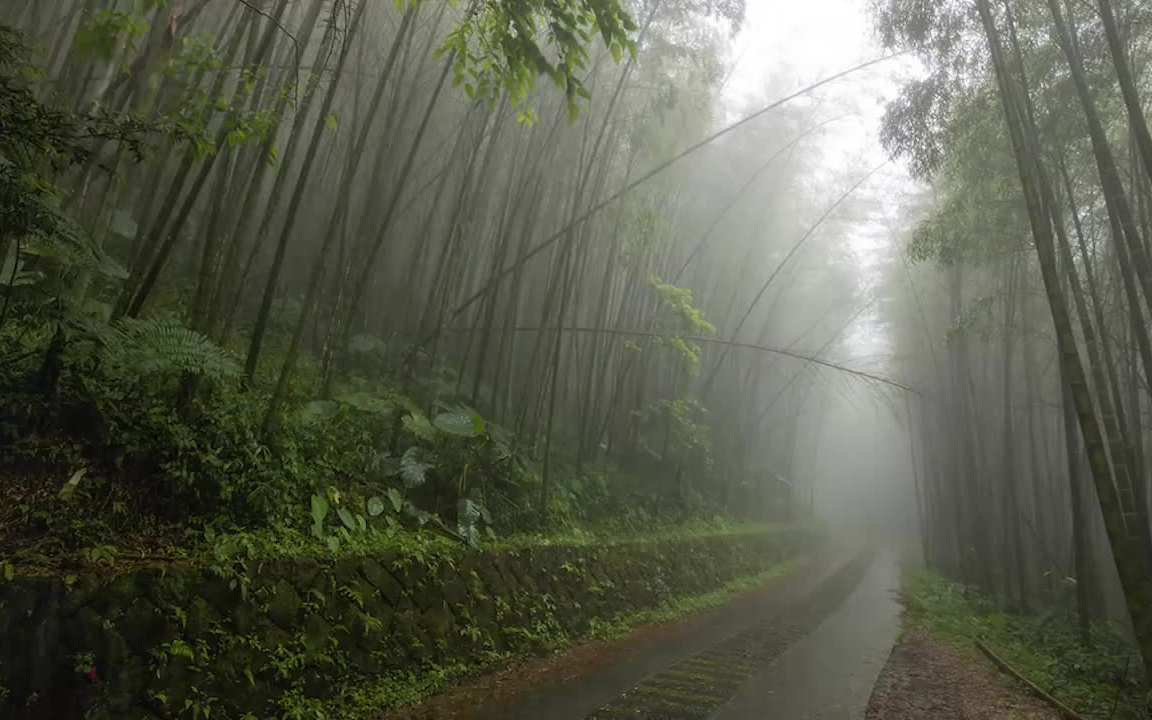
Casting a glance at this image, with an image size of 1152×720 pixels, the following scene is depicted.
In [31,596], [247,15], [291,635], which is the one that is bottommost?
[291,635]

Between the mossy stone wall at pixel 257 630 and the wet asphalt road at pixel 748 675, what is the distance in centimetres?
58

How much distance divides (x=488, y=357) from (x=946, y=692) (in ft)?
16.3

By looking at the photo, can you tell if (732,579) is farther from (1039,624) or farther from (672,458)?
(1039,624)

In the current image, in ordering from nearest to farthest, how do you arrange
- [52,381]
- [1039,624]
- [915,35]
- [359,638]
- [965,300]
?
[52,381]
[359,638]
[915,35]
[1039,624]
[965,300]

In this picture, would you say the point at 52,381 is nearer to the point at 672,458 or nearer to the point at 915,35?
the point at 915,35

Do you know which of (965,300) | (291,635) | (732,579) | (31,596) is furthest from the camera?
(965,300)

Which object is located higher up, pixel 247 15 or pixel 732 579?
pixel 247 15

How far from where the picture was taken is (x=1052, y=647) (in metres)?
5.77

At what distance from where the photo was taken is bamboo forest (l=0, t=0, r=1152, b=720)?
90.9 inches

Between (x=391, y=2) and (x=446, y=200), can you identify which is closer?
(x=391, y=2)

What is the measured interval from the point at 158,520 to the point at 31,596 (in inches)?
25.8

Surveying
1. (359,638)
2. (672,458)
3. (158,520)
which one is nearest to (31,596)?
(158,520)

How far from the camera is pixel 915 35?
5383 mm

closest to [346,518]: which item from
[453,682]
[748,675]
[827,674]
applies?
[453,682]
